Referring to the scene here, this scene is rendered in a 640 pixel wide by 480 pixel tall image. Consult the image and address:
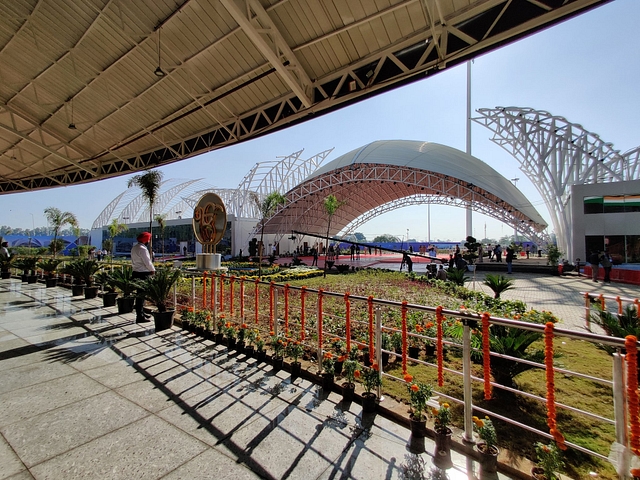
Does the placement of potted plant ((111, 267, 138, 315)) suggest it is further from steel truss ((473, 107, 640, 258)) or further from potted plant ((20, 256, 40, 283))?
steel truss ((473, 107, 640, 258))

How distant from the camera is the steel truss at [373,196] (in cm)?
3153

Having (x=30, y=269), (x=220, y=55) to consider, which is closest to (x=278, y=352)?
(x=220, y=55)

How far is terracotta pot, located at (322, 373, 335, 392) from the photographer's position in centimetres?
383

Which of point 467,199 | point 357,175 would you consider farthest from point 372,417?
point 467,199

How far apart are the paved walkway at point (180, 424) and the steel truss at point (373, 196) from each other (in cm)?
2941

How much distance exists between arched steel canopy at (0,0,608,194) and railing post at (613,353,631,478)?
5.46 m

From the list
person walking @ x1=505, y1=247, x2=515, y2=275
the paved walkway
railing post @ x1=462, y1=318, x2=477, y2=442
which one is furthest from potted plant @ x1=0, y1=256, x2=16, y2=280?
person walking @ x1=505, y1=247, x2=515, y2=275

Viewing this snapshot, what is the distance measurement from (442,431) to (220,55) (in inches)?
373

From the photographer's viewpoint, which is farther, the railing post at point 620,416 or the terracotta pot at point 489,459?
the terracotta pot at point 489,459

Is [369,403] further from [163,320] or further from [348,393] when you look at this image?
[163,320]

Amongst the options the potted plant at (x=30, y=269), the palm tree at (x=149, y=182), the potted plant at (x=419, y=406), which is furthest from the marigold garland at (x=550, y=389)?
the palm tree at (x=149, y=182)

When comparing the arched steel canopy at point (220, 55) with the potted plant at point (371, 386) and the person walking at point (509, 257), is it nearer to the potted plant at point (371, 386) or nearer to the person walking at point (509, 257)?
the potted plant at point (371, 386)

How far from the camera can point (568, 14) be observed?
4730mm

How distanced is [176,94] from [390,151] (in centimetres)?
2694
